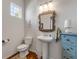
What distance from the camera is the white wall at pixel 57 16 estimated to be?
2.87 m

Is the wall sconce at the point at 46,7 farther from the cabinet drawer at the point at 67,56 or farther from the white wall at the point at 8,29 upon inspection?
the cabinet drawer at the point at 67,56

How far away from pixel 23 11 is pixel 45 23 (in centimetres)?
171

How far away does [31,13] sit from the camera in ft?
15.5

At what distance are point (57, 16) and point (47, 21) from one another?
501 mm

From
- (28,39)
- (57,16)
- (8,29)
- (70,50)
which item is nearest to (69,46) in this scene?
A: (70,50)

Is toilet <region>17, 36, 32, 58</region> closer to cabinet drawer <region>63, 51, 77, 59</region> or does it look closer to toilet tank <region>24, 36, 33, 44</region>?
toilet tank <region>24, 36, 33, 44</region>

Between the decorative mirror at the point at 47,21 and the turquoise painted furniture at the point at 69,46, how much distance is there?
1.02 m

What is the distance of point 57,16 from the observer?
3371 mm

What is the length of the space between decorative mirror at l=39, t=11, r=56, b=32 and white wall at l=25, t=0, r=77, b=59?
0.21m

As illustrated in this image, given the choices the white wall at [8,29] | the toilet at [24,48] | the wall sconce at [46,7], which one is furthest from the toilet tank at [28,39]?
the wall sconce at [46,7]

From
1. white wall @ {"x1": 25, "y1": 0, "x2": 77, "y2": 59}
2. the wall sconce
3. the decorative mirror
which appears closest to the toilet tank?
white wall @ {"x1": 25, "y1": 0, "x2": 77, "y2": 59}

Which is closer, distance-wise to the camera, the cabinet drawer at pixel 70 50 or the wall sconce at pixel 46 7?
the cabinet drawer at pixel 70 50

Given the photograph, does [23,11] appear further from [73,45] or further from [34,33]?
[73,45]

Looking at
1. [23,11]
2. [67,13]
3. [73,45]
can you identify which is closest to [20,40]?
[23,11]
